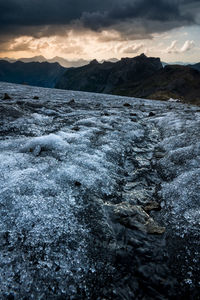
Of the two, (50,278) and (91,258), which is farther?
(91,258)

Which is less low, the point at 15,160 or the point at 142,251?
the point at 15,160

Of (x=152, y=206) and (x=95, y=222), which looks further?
(x=152, y=206)

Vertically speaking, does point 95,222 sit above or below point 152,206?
above

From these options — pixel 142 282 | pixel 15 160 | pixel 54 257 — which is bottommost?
pixel 142 282

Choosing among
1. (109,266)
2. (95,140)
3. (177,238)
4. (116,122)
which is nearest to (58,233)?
(109,266)

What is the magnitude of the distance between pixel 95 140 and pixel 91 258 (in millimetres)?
7276

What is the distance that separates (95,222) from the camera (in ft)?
16.6

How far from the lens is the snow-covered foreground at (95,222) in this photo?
362cm

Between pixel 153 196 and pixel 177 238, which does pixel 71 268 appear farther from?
pixel 153 196

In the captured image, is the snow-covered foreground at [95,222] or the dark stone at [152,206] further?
the dark stone at [152,206]

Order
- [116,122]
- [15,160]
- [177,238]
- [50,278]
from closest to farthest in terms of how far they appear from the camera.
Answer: [50,278], [177,238], [15,160], [116,122]

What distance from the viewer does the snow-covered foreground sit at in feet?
11.9

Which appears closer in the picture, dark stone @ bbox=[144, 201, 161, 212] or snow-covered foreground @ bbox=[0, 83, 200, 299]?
snow-covered foreground @ bbox=[0, 83, 200, 299]

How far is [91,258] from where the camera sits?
408cm
